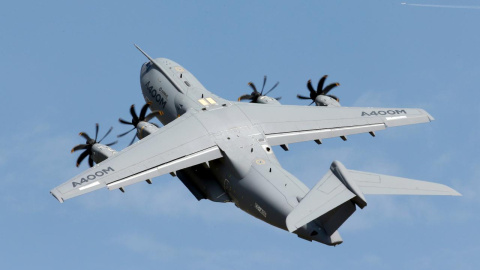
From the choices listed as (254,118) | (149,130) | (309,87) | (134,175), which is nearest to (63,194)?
(134,175)

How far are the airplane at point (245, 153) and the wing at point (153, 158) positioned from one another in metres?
0.04

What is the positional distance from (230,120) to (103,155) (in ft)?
19.1

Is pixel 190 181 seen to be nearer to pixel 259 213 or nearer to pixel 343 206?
pixel 259 213

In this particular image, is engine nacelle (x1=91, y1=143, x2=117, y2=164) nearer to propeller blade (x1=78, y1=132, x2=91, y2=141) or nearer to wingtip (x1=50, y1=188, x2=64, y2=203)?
propeller blade (x1=78, y1=132, x2=91, y2=141)

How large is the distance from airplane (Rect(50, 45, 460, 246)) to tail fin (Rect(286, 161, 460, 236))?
37mm

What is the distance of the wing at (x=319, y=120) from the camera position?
46219mm

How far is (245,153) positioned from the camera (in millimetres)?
43375

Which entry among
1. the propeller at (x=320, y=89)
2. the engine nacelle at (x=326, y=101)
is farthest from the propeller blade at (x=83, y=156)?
the engine nacelle at (x=326, y=101)

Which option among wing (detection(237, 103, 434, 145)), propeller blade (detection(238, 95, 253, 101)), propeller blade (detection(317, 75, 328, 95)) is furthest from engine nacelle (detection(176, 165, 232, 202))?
propeller blade (detection(317, 75, 328, 95))

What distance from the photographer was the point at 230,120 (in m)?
45.5

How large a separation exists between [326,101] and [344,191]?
13.2 metres

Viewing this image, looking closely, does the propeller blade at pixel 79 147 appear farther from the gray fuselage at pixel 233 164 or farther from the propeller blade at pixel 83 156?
the gray fuselage at pixel 233 164

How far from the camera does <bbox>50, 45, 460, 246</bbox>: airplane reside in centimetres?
3819

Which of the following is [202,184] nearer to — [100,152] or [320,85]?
[100,152]
